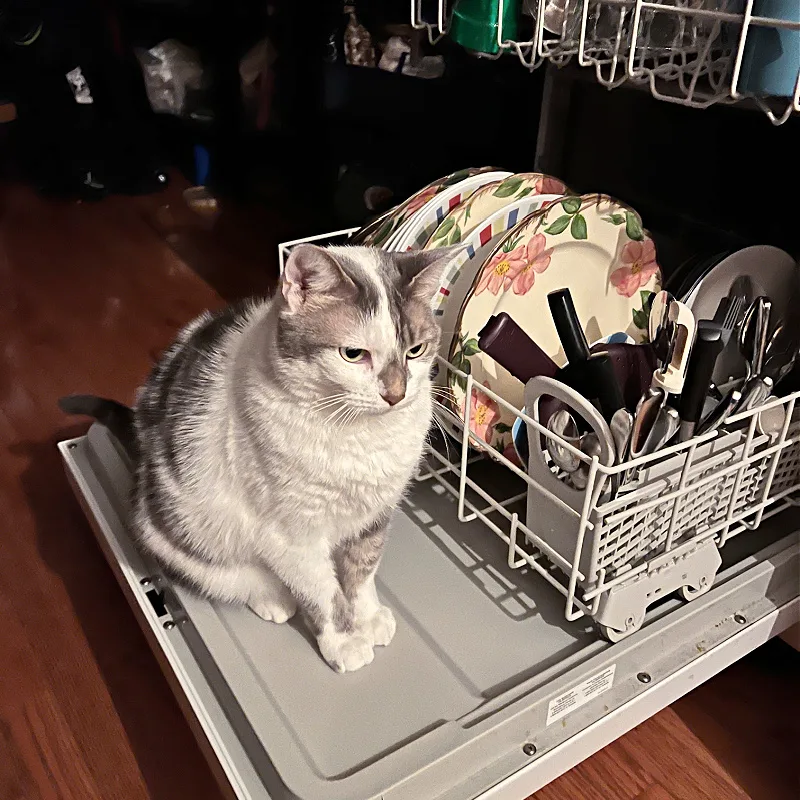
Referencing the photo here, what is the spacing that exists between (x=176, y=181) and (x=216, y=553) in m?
1.51

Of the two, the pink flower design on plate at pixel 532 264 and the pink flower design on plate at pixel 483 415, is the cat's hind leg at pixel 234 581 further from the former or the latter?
the pink flower design on plate at pixel 532 264

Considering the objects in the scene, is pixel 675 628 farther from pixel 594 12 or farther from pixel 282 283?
pixel 594 12

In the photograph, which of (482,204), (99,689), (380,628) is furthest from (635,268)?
(99,689)

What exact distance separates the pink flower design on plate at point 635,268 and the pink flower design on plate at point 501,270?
0.53 ft

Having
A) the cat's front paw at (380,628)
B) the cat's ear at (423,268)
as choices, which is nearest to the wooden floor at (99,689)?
the cat's front paw at (380,628)

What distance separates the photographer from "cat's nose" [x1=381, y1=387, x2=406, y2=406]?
2.18 feet

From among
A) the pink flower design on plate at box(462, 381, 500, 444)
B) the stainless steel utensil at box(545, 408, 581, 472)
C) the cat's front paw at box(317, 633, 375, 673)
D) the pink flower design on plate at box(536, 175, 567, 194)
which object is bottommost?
the cat's front paw at box(317, 633, 375, 673)

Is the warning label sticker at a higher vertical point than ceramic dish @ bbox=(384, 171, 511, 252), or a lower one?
lower

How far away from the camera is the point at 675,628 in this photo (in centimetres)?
74

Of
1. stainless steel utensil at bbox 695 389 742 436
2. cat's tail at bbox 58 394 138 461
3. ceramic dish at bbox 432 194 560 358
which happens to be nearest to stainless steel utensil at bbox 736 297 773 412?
stainless steel utensil at bbox 695 389 742 436

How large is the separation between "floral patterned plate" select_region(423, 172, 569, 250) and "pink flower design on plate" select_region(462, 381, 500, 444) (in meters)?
0.19

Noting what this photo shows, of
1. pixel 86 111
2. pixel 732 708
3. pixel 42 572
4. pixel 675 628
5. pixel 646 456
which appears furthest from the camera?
pixel 86 111

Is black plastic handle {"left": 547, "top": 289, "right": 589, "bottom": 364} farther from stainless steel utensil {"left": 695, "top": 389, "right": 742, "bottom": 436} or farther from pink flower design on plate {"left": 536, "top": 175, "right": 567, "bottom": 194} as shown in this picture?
pink flower design on plate {"left": 536, "top": 175, "right": 567, "bottom": 194}

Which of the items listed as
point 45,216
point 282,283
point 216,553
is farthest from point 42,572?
point 45,216
